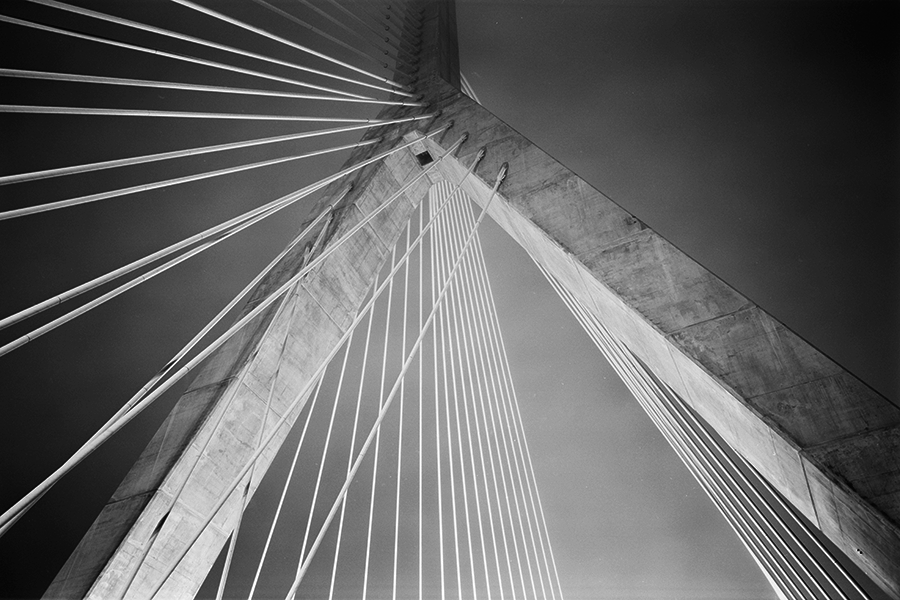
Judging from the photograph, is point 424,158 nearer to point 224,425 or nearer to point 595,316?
point 595,316

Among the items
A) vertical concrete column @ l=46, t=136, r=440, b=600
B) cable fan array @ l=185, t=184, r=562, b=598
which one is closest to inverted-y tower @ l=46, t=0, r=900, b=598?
vertical concrete column @ l=46, t=136, r=440, b=600

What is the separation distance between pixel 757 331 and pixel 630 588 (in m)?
16.6

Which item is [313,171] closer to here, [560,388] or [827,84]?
[560,388]

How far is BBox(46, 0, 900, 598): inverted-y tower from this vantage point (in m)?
3.54

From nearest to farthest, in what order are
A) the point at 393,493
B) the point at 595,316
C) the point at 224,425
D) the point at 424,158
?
the point at 224,425 < the point at 595,316 < the point at 424,158 < the point at 393,493

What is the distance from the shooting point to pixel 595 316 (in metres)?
5.95

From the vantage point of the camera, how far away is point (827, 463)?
348cm

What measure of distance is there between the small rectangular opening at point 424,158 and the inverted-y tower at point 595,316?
0.07m

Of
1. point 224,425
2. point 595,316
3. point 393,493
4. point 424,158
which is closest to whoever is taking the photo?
point 224,425

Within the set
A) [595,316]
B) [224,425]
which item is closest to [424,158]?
[595,316]

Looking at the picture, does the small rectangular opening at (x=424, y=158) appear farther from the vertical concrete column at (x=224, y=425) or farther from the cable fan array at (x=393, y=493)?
the cable fan array at (x=393, y=493)

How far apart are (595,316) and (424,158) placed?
2941 mm

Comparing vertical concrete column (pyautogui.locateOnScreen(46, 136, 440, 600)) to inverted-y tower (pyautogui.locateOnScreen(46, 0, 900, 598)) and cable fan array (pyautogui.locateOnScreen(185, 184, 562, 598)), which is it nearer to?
inverted-y tower (pyautogui.locateOnScreen(46, 0, 900, 598))

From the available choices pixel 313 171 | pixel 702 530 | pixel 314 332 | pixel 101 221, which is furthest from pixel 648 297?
pixel 101 221
